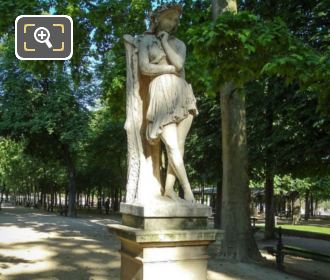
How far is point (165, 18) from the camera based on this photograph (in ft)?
20.1

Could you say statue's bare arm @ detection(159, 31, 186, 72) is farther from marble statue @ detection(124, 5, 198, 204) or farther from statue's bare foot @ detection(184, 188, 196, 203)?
statue's bare foot @ detection(184, 188, 196, 203)

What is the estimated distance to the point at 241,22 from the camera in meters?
8.68

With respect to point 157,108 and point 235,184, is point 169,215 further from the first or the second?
point 235,184

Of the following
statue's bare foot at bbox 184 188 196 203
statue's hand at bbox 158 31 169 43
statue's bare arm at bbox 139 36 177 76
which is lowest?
statue's bare foot at bbox 184 188 196 203

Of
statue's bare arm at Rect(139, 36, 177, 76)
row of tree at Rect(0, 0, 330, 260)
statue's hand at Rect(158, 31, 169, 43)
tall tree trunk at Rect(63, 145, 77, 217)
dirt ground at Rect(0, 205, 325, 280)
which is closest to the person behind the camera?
statue's bare arm at Rect(139, 36, 177, 76)

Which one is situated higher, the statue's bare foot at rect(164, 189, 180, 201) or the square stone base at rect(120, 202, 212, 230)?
the statue's bare foot at rect(164, 189, 180, 201)

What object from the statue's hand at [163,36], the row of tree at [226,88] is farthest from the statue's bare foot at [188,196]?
the row of tree at [226,88]

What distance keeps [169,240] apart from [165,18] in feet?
8.20

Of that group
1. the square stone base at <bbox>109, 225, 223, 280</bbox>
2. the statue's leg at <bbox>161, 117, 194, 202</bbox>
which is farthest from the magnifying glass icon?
the square stone base at <bbox>109, 225, 223, 280</bbox>

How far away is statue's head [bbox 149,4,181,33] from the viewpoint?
609 cm

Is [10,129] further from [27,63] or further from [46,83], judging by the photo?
[27,63]

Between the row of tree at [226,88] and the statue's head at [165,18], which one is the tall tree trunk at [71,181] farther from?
the statue's head at [165,18]

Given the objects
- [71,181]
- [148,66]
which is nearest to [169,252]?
[148,66]

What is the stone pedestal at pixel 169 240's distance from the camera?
5457 millimetres
